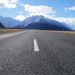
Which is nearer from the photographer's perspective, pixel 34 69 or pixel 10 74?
pixel 10 74

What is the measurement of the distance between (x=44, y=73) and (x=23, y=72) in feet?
1.72

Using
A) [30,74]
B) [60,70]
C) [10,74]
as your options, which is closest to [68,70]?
[60,70]

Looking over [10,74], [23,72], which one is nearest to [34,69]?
[23,72]

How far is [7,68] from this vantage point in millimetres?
5117

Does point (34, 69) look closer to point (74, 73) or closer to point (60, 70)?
point (60, 70)

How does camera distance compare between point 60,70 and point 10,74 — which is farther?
point 60,70

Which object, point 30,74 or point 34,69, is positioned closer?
point 30,74

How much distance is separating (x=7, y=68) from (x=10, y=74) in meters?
0.63

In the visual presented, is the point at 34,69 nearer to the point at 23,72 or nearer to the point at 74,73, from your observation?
the point at 23,72

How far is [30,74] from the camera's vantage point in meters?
4.52

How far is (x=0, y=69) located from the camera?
16.3 feet

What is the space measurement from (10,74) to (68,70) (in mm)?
1563

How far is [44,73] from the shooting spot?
182 inches

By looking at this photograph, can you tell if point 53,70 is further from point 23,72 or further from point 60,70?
Answer: point 23,72
